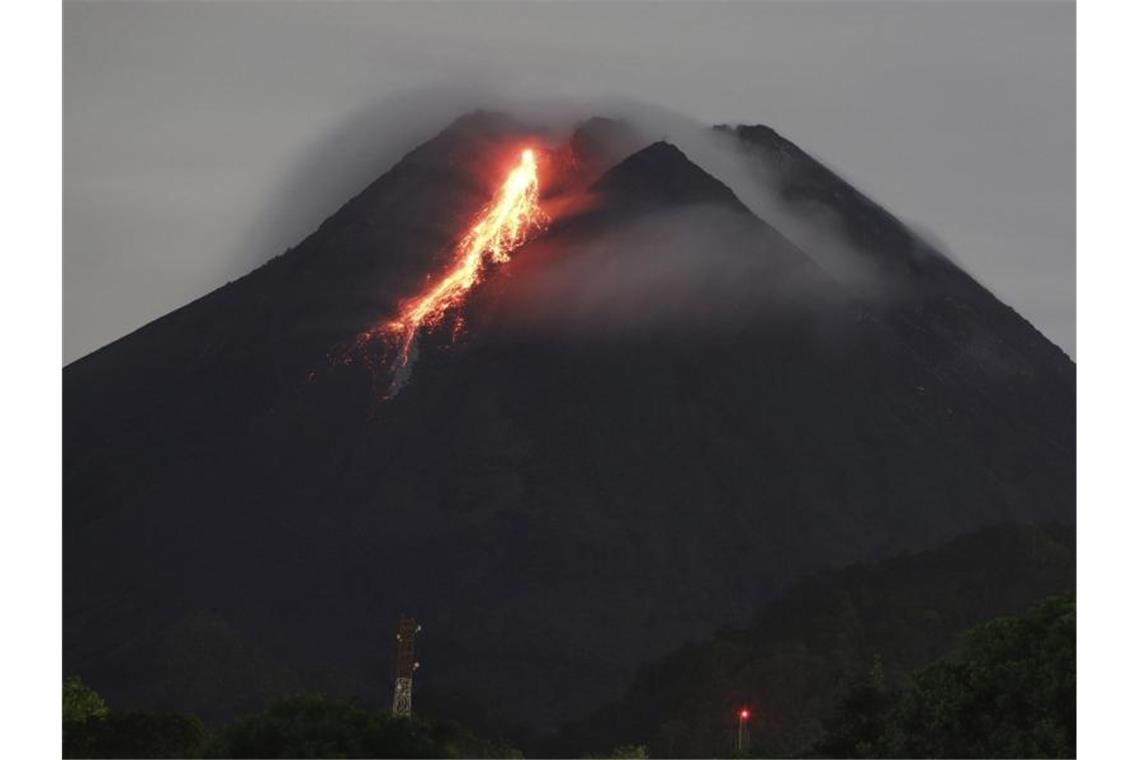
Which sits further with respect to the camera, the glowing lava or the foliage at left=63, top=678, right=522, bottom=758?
the glowing lava

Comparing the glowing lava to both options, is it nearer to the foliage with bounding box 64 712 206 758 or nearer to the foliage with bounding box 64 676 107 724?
the foliage with bounding box 64 712 206 758

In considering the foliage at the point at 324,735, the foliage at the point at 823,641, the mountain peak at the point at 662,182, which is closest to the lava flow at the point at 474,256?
the mountain peak at the point at 662,182

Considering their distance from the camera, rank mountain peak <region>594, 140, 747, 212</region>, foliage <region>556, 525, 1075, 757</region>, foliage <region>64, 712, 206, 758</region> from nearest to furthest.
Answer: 1. foliage <region>64, 712, 206, 758</region>
2. foliage <region>556, 525, 1075, 757</region>
3. mountain peak <region>594, 140, 747, 212</region>

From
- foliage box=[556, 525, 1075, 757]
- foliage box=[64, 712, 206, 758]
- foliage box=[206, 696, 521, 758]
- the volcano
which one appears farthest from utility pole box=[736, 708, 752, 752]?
foliage box=[206, 696, 521, 758]

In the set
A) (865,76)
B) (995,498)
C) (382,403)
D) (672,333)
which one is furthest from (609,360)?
(865,76)

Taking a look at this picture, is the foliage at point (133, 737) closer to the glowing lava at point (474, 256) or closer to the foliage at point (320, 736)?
the foliage at point (320, 736)
